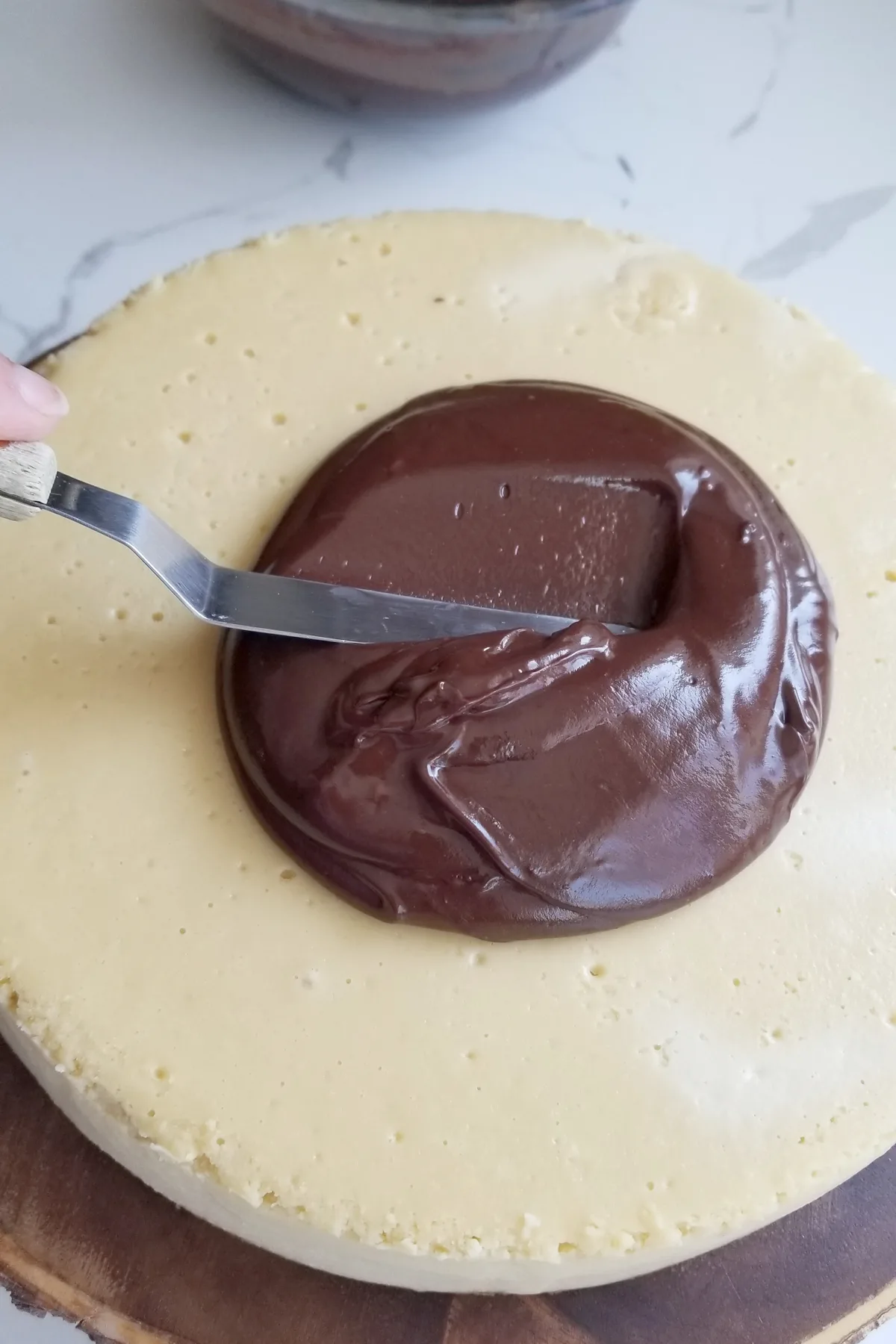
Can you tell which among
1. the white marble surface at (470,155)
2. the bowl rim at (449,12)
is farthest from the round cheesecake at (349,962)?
the white marble surface at (470,155)

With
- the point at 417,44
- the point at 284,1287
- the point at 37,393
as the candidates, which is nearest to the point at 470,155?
the point at 417,44

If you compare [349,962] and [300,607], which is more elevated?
[300,607]

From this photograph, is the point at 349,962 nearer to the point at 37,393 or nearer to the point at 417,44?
the point at 37,393

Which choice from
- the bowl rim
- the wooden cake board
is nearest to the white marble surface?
the bowl rim

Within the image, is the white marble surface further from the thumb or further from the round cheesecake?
the thumb

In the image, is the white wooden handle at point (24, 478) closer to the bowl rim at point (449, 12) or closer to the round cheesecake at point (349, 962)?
the round cheesecake at point (349, 962)

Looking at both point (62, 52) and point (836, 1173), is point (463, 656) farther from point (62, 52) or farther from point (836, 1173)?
point (62, 52)
